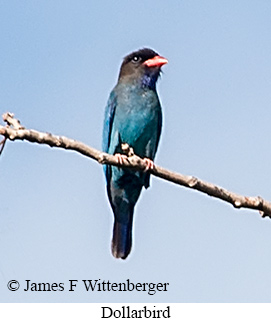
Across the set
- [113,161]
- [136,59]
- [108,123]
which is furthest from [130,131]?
[113,161]

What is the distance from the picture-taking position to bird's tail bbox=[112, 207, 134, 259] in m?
6.51

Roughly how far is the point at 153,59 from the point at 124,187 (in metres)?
1.47

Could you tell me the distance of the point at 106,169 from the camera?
6.78 metres

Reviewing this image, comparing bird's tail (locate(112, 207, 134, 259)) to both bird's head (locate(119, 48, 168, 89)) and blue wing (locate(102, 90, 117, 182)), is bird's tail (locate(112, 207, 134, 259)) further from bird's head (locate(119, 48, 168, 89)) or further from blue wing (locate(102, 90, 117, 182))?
bird's head (locate(119, 48, 168, 89))

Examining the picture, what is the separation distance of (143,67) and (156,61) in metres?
0.16

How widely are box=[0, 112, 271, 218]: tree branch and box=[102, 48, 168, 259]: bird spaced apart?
254cm

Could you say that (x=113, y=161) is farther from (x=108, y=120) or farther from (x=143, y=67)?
(x=143, y=67)

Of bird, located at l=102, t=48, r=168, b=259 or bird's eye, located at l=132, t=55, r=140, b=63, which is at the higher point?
bird's eye, located at l=132, t=55, r=140, b=63

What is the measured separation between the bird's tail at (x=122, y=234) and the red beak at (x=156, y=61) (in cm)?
156

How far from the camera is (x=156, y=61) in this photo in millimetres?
7039

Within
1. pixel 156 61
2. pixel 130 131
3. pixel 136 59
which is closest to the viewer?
pixel 130 131

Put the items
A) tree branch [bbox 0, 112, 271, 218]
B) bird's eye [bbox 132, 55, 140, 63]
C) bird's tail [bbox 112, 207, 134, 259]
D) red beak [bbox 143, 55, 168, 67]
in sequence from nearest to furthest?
tree branch [bbox 0, 112, 271, 218] → bird's tail [bbox 112, 207, 134, 259] → red beak [bbox 143, 55, 168, 67] → bird's eye [bbox 132, 55, 140, 63]

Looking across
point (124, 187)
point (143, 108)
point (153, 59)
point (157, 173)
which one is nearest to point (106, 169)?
point (124, 187)

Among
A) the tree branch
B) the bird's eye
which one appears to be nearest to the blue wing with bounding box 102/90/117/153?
the bird's eye
